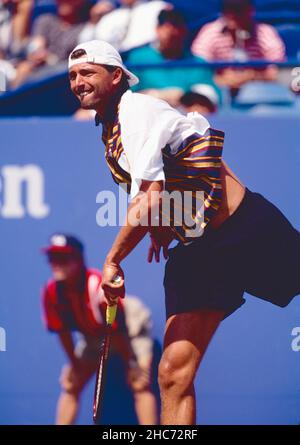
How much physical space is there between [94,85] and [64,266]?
1.26 metres

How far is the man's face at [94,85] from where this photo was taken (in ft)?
13.6

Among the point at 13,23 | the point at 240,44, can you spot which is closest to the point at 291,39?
the point at 240,44

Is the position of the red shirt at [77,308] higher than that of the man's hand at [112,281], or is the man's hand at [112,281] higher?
the red shirt at [77,308]

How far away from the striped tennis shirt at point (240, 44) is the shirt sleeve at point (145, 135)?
6.05 ft

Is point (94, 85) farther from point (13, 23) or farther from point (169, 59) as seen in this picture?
point (13, 23)

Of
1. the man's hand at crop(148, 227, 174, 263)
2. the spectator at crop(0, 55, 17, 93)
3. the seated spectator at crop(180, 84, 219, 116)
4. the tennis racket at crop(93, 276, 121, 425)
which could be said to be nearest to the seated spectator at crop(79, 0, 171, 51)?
the spectator at crop(0, 55, 17, 93)

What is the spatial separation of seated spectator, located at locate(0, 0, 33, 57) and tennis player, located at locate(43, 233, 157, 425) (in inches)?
75.4

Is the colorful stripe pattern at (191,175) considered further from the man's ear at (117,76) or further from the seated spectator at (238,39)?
the seated spectator at (238,39)

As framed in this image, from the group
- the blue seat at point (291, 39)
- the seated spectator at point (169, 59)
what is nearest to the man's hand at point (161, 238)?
the seated spectator at point (169, 59)

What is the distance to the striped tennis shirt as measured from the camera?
5.71 meters

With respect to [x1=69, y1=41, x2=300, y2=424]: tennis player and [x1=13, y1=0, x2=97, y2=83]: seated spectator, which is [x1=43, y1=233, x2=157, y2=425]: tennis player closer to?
[x1=69, y1=41, x2=300, y2=424]: tennis player

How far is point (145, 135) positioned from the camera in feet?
12.6

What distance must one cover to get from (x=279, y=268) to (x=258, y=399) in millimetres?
893
